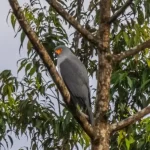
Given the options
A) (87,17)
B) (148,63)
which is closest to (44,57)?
(148,63)

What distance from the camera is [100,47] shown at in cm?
329

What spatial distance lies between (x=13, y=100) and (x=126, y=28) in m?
0.98

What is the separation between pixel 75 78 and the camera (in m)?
4.00

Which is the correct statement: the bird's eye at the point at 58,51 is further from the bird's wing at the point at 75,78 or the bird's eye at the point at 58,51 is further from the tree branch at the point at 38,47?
the tree branch at the point at 38,47

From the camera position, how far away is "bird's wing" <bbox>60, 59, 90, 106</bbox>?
377 cm

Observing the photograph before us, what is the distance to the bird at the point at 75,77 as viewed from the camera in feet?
12.1

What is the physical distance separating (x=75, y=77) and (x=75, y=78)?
0.02 metres

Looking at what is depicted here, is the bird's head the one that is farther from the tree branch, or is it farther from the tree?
the tree branch

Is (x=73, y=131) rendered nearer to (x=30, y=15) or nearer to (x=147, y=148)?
(x=147, y=148)

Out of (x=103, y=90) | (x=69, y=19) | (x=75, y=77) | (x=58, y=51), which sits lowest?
(x=103, y=90)

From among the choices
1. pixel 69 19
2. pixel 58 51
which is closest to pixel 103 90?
pixel 69 19

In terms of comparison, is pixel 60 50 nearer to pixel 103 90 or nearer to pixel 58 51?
pixel 58 51

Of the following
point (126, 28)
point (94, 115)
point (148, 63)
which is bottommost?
point (94, 115)

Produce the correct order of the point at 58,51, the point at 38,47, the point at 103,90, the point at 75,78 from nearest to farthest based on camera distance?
the point at 38,47 < the point at 103,90 < the point at 75,78 < the point at 58,51
